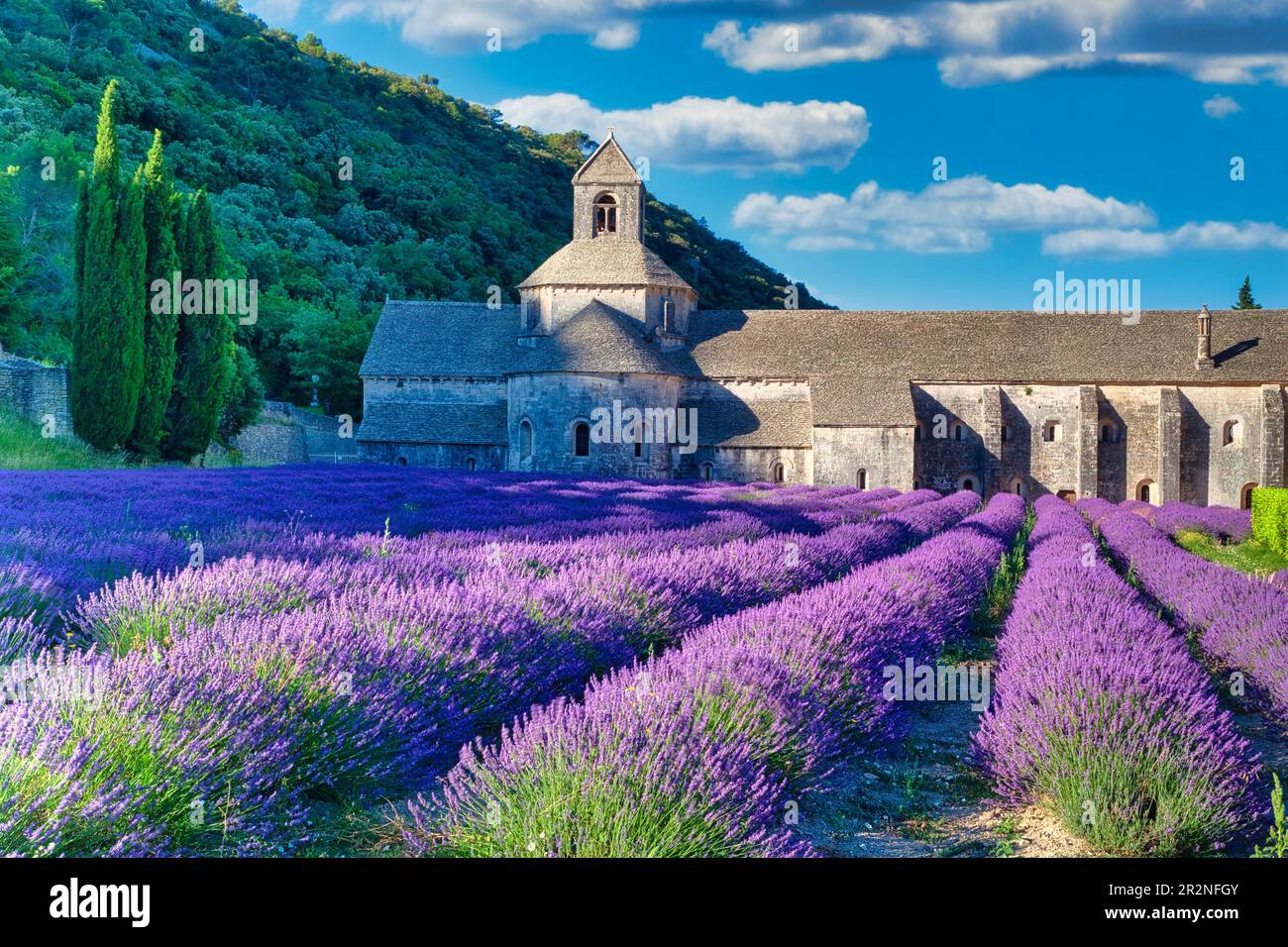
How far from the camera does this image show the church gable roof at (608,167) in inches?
1647

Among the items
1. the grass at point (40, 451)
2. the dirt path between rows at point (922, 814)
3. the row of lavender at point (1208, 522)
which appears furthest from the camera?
the row of lavender at point (1208, 522)

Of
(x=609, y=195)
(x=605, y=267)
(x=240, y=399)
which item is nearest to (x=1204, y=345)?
(x=605, y=267)

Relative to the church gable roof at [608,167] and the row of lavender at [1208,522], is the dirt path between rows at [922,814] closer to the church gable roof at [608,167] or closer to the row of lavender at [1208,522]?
the row of lavender at [1208,522]

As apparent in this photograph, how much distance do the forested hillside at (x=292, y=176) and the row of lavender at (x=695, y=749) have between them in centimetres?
2783

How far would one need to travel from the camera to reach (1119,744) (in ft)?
14.1

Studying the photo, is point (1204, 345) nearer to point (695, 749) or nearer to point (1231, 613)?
point (1231, 613)

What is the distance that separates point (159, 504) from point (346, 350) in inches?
1366

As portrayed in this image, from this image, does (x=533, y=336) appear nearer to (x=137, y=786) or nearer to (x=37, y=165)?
(x=37, y=165)

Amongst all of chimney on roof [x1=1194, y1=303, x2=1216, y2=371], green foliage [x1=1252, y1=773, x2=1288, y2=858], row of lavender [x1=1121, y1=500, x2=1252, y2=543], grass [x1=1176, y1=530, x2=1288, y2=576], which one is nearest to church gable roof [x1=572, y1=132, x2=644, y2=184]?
chimney on roof [x1=1194, y1=303, x2=1216, y2=371]

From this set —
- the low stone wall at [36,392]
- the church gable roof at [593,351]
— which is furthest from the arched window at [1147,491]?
the low stone wall at [36,392]

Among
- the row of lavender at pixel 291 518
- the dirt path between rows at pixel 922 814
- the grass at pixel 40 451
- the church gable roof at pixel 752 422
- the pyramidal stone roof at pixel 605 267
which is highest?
the pyramidal stone roof at pixel 605 267

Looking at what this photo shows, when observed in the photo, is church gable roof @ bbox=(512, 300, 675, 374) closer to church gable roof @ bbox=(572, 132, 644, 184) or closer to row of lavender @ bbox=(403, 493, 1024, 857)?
church gable roof @ bbox=(572, 132, 644, 184)

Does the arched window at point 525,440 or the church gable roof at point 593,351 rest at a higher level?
the church gable roof at point 593,351

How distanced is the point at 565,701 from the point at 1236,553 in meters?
18.6
